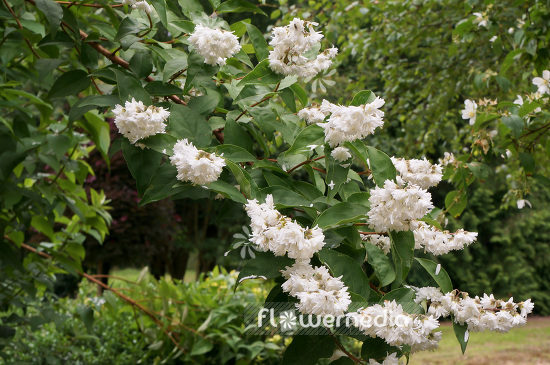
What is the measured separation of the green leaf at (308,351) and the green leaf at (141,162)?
0.34 meters

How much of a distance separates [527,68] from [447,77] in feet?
2.23

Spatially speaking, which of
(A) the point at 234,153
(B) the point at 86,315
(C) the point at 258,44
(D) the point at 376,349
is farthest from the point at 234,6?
(B) the point at 86,315

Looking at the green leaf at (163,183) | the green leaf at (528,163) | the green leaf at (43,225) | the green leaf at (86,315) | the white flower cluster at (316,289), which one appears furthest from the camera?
the green leaf at (86,315)

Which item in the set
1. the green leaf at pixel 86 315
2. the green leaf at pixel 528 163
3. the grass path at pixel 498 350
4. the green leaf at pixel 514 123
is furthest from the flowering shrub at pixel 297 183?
the grass path at pixel 498 350

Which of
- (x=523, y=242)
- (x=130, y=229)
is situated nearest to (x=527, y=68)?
(x=130, y=229)

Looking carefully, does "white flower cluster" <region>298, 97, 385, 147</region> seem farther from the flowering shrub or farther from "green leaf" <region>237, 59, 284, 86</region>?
"green leaf" <region>237, 59, 284, 86</region>

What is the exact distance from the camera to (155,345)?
2559 millimetres

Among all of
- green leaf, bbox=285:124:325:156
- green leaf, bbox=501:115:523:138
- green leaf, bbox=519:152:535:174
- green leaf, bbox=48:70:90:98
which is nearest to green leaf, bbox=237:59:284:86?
green leaf, bbox=285:124:325:156

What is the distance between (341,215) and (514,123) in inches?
39.8

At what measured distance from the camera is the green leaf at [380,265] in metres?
0.77

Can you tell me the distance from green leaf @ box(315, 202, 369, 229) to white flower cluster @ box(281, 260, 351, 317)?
0.21ft

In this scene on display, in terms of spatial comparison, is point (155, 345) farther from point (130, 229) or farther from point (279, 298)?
point (130, 229)

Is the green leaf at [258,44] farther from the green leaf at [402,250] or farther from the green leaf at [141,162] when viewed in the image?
the green leaf at [402,250]

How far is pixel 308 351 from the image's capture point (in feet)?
2.56
